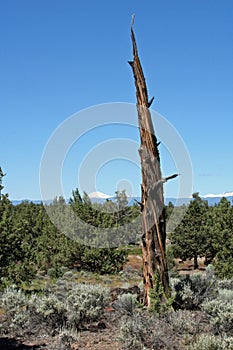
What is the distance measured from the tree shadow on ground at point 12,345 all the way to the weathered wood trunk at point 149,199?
3046 mm

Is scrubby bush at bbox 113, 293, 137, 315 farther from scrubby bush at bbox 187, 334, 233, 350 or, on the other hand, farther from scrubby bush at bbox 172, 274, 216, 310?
scrubby bush at bbox 187, 334, 233, 350

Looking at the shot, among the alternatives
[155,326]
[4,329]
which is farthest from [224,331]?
[4,329]

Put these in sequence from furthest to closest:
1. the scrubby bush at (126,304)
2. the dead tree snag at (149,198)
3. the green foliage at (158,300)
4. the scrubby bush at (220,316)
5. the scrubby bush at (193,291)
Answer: the scrubby bush at (193,291)
the dead tree snag at (149,198)
the scrubby bush at (126,304)
the green foliage at (158,300)
the scrubby bush at (220,316)

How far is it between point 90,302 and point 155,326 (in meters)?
1.72

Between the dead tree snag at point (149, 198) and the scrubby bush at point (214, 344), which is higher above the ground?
the dead tree snag at point (149, 198)

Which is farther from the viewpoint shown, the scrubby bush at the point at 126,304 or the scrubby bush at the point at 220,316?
the scrubby bush at the point at 126,304

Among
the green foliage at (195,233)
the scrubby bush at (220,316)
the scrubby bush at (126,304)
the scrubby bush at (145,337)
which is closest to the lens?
the scrubby bush at (145,337)

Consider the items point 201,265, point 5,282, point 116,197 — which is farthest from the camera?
point 201,265

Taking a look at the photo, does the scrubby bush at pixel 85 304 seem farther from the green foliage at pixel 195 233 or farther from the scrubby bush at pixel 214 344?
the green foliage at pixel 195 233

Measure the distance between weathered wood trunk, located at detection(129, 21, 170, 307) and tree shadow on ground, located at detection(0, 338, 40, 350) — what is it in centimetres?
305

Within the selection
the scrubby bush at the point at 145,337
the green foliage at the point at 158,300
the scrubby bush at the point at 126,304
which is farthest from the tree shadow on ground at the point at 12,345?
the green foliage at the point at 158,300

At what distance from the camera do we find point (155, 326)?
715 cm

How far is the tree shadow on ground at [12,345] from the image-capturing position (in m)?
6.96

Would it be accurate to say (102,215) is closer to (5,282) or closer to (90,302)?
(5,282)
